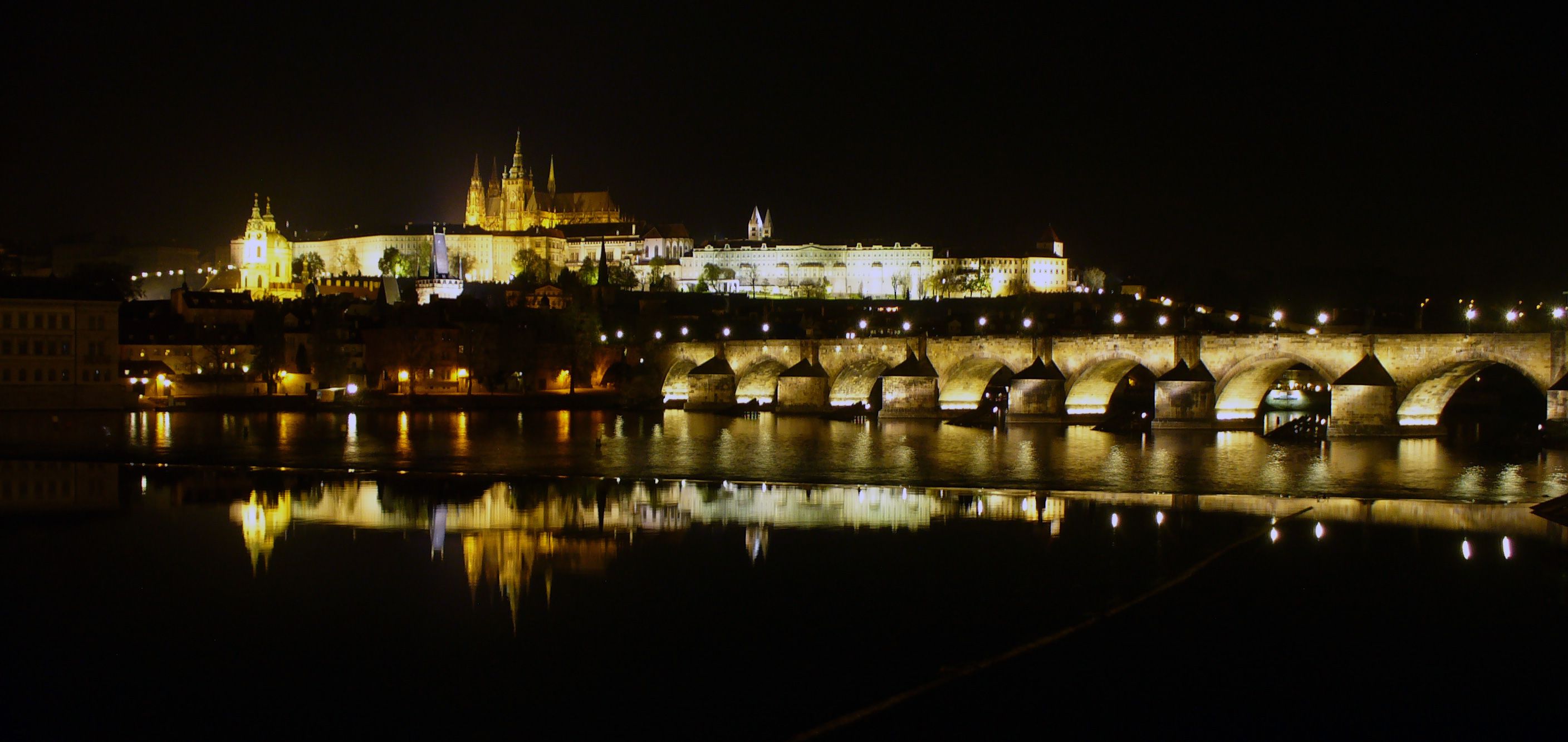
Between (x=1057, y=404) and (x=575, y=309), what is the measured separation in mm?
34144

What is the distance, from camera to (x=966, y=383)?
159 feet

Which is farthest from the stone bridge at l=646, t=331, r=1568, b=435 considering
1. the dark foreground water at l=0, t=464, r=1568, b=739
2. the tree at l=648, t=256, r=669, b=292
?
the tree at l=648, t=256, r=669, b=292

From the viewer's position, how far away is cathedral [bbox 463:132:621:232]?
151500 mm

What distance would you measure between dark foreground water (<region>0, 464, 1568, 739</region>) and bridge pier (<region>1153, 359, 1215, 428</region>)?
748 inches

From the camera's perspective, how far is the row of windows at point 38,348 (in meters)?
42.5

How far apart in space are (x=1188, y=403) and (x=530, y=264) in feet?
326

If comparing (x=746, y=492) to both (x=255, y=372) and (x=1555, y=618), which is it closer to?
(x=1555, y=618)

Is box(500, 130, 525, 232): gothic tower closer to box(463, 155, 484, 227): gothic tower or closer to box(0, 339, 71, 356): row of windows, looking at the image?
box(463, 155, 484, 227): gothic tower

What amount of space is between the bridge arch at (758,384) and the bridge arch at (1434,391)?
91.8 ft

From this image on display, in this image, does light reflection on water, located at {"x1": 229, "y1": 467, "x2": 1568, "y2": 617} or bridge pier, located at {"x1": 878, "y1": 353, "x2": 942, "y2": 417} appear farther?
bridge pier, located at {"x1": 878, "y1": 353, "x2": 942, "y2": 417}

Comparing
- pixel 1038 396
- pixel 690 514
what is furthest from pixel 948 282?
pixel 690 514

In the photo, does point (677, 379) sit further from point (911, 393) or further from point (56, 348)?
point (56, 348)

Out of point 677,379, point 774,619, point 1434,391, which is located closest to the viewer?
point 774,619

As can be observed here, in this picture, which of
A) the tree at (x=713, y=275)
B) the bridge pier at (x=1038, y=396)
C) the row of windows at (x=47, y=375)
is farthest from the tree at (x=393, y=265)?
the bridge pier at (x=1038, y=396)
